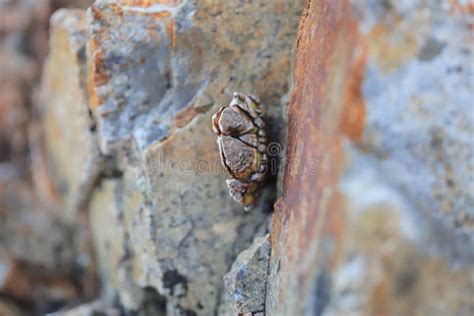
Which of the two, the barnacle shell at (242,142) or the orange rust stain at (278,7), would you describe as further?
the orange rust stain at (278,7)

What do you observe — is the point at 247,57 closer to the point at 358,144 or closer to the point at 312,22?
the point at 312,22

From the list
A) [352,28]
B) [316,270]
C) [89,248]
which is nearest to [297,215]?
[316,270]

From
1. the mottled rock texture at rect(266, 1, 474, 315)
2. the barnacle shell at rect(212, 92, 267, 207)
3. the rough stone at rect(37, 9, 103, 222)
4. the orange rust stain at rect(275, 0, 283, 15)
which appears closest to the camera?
the mottled rock texture at rect(266, 1, 474, 315)

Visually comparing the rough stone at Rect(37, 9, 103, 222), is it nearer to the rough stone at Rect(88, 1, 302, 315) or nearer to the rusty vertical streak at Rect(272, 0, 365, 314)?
the rough stone at Rect(88, 1, 302, 315)

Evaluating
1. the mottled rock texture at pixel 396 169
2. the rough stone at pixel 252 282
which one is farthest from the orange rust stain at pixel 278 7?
the rough stone at pixel 252 282

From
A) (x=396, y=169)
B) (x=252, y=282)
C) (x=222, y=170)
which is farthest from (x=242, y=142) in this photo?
(x=396, y=169)

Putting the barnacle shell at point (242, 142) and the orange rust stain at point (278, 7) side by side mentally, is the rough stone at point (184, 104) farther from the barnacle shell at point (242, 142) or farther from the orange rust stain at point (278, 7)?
the barnacle shell at point (242, 142)

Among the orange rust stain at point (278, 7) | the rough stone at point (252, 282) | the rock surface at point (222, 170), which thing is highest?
the orange rust stain at point (278, 7)

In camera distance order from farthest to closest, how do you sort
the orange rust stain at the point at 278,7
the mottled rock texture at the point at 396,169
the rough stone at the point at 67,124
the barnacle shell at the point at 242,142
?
the rough stone at the point at 67,124
the orange rust stain at the point at 278,7
the barnacle shell at the point at 242,142
the mottled rock texture at the point at 396,169

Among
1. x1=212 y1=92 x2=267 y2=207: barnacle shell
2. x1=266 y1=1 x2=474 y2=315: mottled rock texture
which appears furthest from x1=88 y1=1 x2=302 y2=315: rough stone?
x1=266 y1=1 x2=474 y2=315: mottled rock texture
